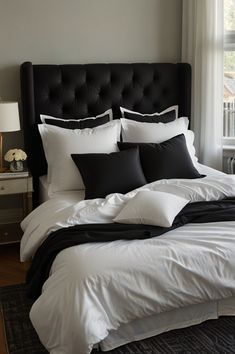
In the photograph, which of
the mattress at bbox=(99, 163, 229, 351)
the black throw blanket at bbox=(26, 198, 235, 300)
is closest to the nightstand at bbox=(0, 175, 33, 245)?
the black throw blanket at bbox=(26, 198, 235, 300)

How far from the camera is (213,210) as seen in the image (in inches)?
113

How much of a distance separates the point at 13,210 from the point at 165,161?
154 centimetres

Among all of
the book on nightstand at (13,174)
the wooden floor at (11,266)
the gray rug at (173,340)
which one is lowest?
the gray rug at (173,340)

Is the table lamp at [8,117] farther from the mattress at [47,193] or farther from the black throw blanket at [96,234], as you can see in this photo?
the black throw blanket at [96,234]

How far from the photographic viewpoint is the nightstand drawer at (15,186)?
11.7 ft

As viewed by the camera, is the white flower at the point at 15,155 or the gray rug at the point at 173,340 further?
the white flower at the point at 15,155

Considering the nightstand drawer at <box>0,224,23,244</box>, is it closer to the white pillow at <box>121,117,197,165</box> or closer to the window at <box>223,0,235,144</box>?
the white pillow at <box>121,117,197,165</box>

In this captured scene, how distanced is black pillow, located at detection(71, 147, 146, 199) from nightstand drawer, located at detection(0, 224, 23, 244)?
0.92 metres

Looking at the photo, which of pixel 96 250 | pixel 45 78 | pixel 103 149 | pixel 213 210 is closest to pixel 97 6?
pixel 45 78

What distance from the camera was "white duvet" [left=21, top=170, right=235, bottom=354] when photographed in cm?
214

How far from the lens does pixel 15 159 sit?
363 centimetres

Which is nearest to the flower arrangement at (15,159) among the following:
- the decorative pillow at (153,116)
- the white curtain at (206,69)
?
the decorative pillow at (153,116)

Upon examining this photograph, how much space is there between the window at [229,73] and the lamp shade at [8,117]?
209cm

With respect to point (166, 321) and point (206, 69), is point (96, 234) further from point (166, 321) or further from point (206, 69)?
point (206, 69)
